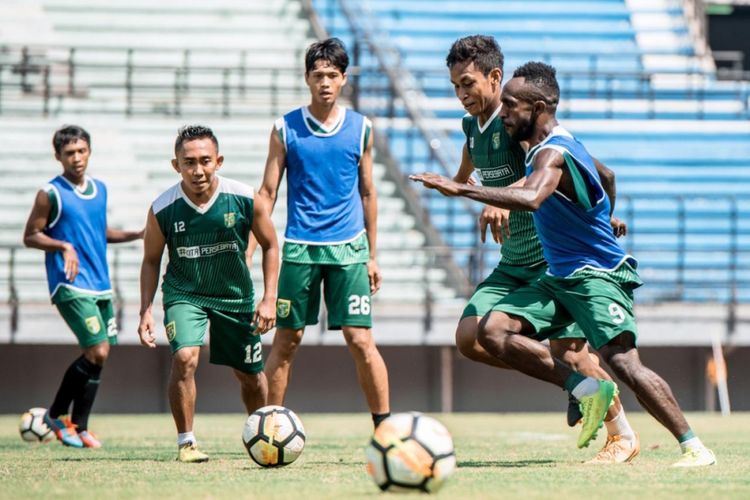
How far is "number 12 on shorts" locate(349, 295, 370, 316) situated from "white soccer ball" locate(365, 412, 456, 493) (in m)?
2.47

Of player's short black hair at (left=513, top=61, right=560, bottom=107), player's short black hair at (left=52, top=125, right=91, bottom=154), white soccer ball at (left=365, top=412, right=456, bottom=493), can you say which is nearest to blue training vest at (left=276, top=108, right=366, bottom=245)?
player's short black hair at (left=513, top=61, right=560, bottom=107)

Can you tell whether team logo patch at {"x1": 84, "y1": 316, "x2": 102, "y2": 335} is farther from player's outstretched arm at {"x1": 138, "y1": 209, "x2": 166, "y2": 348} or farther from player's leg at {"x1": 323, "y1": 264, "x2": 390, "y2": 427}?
player's leg at {"x1": 323, "y1": 264, "x2": 390, "y2": 427}

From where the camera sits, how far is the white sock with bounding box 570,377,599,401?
6.54 meters

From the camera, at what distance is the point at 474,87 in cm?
749

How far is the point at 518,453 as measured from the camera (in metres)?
8.13

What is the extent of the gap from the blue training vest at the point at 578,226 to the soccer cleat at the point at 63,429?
156 inches

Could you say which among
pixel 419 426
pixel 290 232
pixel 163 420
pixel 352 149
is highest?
pixel 352 149

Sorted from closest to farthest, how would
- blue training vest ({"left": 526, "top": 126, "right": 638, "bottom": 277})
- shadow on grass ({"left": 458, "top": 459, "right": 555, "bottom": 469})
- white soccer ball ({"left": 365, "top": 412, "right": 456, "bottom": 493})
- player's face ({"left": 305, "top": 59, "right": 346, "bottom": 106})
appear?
1. white soccer ball ({"left": 365, "top": 412, "right": 456, "bottom": 493})
2. blue training vest ({"left": 526, "top": 126, "right": 638, "bottom": 277})
3. shadow on grass ({"left": 458, "top": 459, "right": 555, "bottom": 469})
4. player's face ({"left": 305, "top": 59, "right": 346, "bottom": 106})

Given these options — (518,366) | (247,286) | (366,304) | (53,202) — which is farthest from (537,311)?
(53,202)

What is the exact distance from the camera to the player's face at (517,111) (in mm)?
6812

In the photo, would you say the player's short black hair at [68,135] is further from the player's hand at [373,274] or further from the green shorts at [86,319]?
the player's hand at [373,274]

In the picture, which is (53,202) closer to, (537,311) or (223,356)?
(223,356)

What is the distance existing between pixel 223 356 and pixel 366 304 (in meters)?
0.87

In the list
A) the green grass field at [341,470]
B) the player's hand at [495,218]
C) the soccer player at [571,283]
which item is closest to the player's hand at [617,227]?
the soccer player at [571,283]
